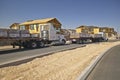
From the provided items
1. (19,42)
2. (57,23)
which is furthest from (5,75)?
(57,23)

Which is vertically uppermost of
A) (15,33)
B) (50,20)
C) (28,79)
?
(50,20)

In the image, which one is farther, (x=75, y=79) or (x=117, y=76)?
(x=117, y=76)

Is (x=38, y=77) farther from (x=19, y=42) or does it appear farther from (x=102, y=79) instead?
(x=19, y=42)

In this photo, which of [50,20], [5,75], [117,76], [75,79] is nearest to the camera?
[75,79]

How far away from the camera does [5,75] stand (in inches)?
373

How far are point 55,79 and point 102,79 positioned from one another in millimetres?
1964

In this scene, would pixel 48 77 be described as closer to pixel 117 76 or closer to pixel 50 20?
pixel 117 76

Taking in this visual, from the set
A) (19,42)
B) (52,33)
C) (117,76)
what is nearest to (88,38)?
(52,33)

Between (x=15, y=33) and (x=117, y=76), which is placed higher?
(x=15, y=33)

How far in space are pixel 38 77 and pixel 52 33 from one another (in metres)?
23.0

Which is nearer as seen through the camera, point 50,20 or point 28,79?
point 28,79

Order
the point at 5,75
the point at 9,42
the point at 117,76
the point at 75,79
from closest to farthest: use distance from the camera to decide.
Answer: the point at 75,79 < the point at 117,76 < the point at 5,75 < the point at 9,42

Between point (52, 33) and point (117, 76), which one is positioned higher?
point (52, 33)

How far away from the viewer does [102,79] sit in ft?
27.3
